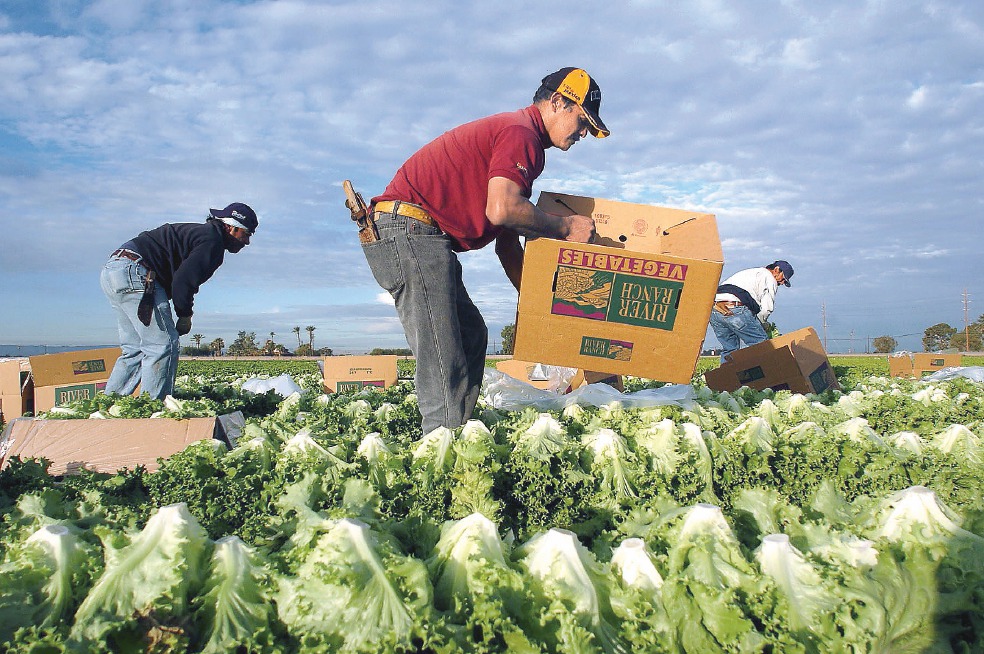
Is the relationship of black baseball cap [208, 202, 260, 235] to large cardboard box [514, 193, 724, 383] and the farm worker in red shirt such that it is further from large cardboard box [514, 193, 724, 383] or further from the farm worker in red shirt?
large cardboard box [514, 193, 724, 383]

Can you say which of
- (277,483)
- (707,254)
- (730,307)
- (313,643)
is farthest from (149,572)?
(730,307)

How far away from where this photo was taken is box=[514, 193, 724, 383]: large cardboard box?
369 cm

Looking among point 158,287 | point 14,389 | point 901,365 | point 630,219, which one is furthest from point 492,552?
point 901,365

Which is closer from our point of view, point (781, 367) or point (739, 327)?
point (781, 367)

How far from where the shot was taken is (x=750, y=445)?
3383 mm

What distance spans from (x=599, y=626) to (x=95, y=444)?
333cm

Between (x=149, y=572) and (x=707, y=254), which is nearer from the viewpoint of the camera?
(x=149, y=572)

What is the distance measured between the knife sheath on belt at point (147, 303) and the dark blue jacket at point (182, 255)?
5.7 inches

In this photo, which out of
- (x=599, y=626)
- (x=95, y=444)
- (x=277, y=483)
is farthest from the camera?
(x=95, y=444)

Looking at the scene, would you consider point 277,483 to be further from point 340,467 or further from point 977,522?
point 977,522

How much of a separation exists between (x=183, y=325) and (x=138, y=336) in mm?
408

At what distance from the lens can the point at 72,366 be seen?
7.33 m

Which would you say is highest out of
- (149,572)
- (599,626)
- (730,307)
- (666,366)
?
(730,307)

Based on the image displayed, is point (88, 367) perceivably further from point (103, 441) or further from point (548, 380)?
point (548, 380)
